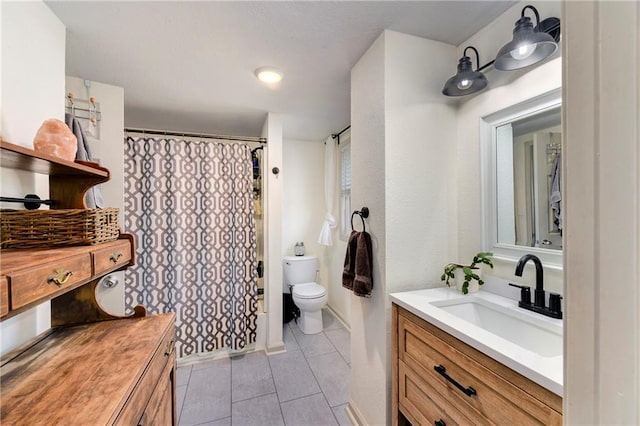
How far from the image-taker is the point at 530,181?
124cm

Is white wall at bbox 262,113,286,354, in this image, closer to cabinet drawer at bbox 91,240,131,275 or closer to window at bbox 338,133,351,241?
window at bbox 338,133,351,241

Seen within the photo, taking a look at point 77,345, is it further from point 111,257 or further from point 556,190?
point 556,190

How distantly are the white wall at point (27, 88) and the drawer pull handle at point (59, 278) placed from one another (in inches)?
19.0

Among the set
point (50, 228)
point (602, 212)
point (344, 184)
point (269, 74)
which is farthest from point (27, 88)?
point (344, 184)

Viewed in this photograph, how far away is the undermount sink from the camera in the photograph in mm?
983

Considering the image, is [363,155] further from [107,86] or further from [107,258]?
[107,86]

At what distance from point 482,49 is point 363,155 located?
815mm

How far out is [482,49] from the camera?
1375 mm

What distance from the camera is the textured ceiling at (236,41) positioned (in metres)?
1.22

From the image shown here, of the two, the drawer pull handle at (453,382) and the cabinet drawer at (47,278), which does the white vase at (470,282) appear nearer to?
the drawer pull handle at (453,382)

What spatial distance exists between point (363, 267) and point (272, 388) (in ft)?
4.21

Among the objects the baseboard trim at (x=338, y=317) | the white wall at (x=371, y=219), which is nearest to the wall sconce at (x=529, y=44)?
the white wall at (x=371, y=219)

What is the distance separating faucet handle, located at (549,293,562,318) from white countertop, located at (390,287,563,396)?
4cm

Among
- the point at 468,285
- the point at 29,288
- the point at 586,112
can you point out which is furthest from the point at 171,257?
the point at 586,112
